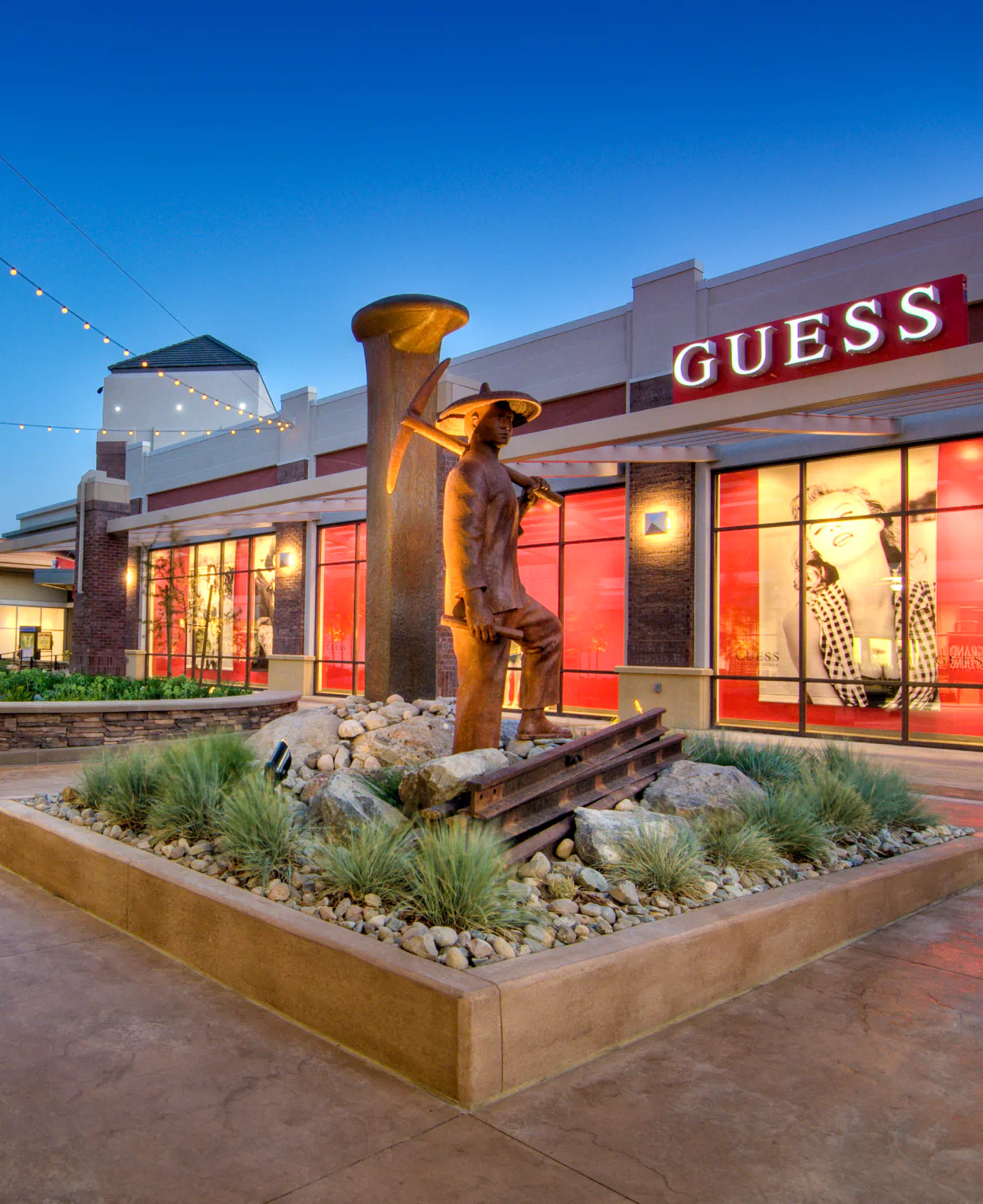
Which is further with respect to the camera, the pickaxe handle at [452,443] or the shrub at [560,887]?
the pickaxe handle at [452,443]

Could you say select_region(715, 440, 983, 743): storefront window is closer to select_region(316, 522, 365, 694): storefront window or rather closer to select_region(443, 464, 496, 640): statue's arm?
select_region(316, 522, 365, 694): storefront window

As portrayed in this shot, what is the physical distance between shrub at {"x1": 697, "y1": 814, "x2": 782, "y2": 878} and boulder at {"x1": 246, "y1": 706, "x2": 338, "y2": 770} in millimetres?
2961

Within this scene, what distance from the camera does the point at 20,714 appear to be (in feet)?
37.2

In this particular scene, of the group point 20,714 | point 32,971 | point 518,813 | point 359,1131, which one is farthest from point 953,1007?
point 20,714

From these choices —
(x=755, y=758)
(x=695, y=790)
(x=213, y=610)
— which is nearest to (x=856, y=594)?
(x=755, y=758)

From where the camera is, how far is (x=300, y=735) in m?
6.96

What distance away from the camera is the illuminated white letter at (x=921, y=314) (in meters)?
11.9

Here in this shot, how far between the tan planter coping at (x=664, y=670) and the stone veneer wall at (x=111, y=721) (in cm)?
666

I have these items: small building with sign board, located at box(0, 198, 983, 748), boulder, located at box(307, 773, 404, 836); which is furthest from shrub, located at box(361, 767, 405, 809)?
small building with sign board, located at box(0, 198, 983, 748)

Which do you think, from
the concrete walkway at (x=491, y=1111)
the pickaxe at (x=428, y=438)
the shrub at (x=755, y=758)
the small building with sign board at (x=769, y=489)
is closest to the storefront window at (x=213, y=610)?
the small building with sign board at (x=769, y=489)

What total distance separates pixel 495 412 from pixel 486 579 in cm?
114

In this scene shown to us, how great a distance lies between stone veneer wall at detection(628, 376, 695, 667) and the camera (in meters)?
16.1

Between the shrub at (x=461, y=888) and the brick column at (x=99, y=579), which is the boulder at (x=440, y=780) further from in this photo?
the brick column at (x=99, y=579)

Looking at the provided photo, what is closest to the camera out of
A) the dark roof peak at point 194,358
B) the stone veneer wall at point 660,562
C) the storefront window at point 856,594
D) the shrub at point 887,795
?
the shrub at point 887,795
